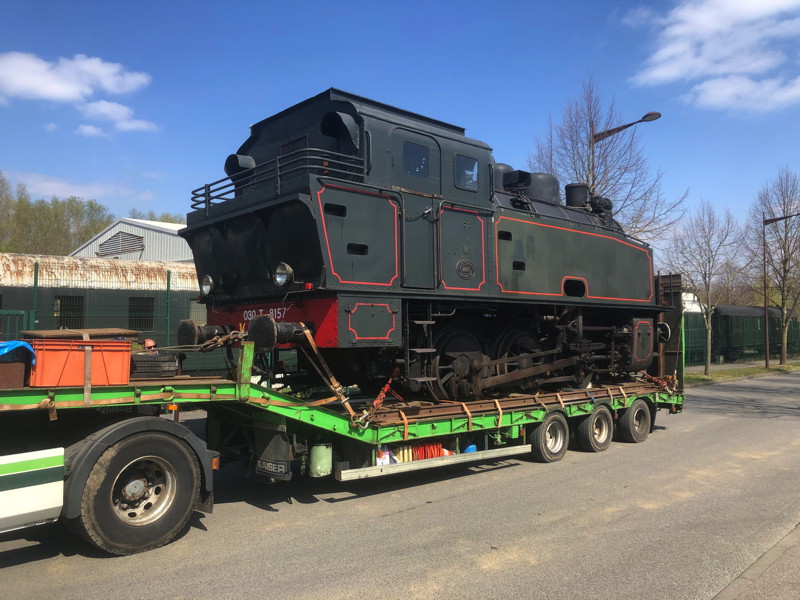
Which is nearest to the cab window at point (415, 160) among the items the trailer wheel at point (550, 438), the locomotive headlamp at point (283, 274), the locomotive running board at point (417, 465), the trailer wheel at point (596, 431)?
the locomotive headlamp at point (283, 274)

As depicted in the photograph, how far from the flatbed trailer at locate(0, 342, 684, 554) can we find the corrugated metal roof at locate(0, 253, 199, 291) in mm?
7321

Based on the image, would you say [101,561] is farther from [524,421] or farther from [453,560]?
[524,421]

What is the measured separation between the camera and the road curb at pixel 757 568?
4.21m

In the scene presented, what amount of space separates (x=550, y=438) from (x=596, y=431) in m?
1.34

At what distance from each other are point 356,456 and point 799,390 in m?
17.8

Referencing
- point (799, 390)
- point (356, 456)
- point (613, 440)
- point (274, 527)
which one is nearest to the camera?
point (274, 527)

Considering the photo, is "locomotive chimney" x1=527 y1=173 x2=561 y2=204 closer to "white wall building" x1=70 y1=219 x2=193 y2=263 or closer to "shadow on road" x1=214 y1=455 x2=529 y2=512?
"shadow on road" x1=214 y1=455 x2=529 y2=512

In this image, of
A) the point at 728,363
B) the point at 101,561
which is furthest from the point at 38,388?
the point at 728,363

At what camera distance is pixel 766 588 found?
430cm

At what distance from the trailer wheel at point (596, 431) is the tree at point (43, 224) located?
3852 cm

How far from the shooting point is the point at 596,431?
9.73 metres

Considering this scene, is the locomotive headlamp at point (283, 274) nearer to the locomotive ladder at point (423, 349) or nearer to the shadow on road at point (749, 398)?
the locomotive ladder at point (423, 349)

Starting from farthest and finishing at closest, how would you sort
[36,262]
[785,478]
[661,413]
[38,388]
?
1. [661,413]
2. [36,262]
3. [785,478]
4. [38,388]

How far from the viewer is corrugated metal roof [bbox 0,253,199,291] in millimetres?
12242
